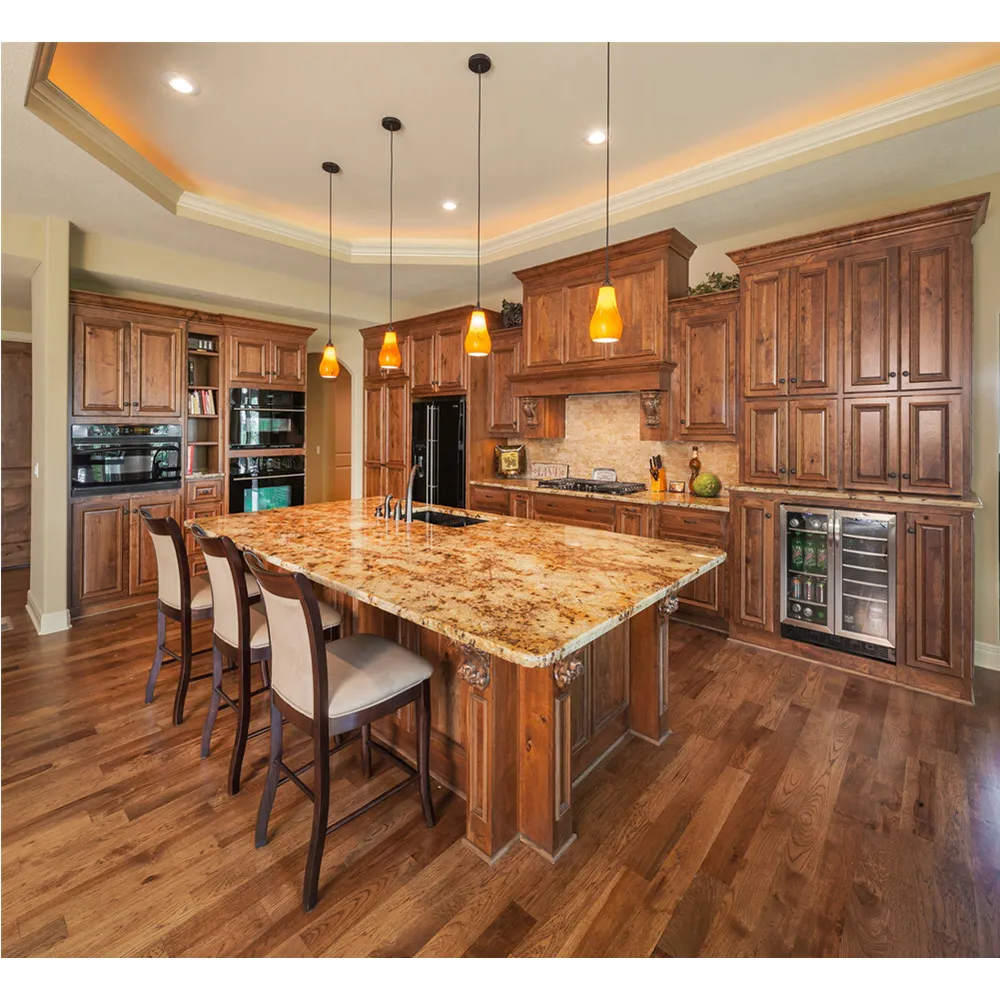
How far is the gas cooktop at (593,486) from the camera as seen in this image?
173 inches

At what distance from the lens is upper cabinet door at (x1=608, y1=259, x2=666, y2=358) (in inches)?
158

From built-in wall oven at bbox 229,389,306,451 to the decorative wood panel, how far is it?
4.83 meters

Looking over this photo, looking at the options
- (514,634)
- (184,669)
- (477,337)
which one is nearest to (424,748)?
(514,634)

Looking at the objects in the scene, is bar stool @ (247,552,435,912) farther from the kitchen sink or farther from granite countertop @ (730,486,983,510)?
granite countertop @ (730,486,983,510)

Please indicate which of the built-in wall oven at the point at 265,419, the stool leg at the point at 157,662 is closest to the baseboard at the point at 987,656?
the stool leg at the point at 157,662

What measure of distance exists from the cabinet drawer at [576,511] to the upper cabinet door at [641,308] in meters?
1.23

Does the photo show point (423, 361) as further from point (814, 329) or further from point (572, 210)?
point (814, 329)

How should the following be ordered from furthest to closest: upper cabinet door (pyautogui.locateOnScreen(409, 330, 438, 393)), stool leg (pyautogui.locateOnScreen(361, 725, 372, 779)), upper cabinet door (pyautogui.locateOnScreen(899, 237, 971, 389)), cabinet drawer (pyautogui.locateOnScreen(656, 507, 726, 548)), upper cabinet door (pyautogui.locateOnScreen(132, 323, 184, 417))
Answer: upper cabinet door (pyautogui.locateOnScreen(409, 330, 438, 393)) → upper cabinet door (pyautogui.locateOnScreen(132, 323, 184, 417)) → cabinet drawer (pyautogui.locateOnScreen(656, 507, 726, 548)) → upper cabinet door (pyautogui.locateOnScreen(899, 237, 971, 389)) → stool leg (pyautogui.locateOnScreen(361, 725, 372, 779))

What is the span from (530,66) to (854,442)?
275 cm

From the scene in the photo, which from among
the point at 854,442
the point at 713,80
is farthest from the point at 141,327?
the point at 854,442

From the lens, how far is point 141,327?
14.2 feet

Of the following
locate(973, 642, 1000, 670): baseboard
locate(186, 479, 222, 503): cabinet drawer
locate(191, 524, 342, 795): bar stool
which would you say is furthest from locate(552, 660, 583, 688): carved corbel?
locate(186, 479, 222, 503): cabinet drawer

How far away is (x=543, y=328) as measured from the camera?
473cm

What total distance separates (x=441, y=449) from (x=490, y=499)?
0.85 meters
